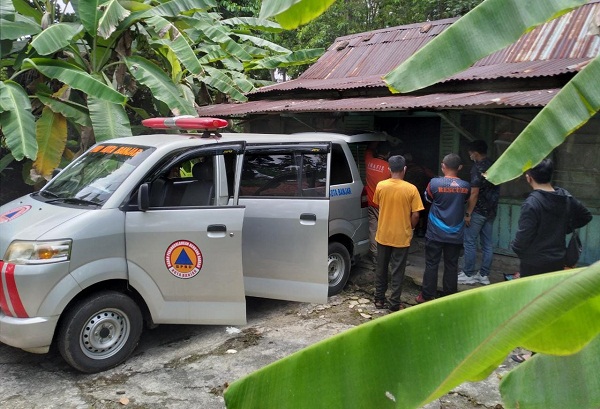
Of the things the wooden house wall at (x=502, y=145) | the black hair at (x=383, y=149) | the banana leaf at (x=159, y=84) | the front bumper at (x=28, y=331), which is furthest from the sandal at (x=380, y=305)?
the banana leaf at (x=159, y=84)

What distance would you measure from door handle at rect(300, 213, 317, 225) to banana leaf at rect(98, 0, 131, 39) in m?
4.16

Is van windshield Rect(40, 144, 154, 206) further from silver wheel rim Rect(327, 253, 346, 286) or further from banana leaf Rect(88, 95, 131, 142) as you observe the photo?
silver wheel rim Rect(327, 253, 346, 286)

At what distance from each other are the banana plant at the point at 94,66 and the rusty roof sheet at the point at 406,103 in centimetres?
89

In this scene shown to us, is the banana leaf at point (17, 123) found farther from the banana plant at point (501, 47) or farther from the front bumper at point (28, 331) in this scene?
the banana plant at point (501, 47)

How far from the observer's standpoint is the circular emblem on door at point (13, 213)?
4246 millimetres

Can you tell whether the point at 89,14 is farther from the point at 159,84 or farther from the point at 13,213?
the point at 13,213

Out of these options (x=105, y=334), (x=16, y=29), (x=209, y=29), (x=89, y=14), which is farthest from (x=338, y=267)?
(x=16, y=29)

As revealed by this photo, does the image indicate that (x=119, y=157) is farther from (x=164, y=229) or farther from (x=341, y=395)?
(x=341, y=395)

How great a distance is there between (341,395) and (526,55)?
21.0ft

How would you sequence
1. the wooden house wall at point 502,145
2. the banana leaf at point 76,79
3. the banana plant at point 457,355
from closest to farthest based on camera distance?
the banana plant at point 457,355
the wooden house wall at point 502,145
the banana leaf at point 76,79

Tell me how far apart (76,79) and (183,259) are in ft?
11.6

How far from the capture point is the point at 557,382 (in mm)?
1602

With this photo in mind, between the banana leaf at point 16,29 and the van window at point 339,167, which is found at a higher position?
the banana leaf at point 16,29

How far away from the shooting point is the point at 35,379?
13.2 ft
